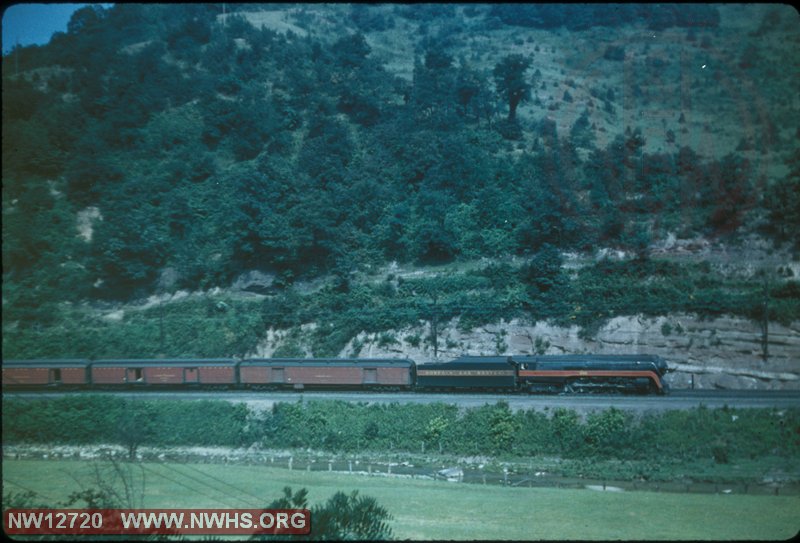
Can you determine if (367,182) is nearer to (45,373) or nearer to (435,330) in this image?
(435,330)

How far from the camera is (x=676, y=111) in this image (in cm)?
5194

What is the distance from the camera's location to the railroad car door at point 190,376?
31.5 m

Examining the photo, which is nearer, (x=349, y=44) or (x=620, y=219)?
(x=620, y=219)

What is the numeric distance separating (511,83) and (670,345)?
1205 inches

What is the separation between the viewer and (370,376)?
2966 centimetres

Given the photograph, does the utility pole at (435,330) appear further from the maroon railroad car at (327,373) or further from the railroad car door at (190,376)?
the railroad car door at (190,376)

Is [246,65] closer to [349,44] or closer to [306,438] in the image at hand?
[349,44]

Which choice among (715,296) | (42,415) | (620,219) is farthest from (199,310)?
(715,296)

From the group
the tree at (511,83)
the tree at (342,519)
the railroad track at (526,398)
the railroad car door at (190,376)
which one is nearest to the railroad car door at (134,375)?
the railroad track at (526,398)

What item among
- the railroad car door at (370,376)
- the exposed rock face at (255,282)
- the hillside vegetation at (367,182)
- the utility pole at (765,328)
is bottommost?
the railroad car door at (370,376)

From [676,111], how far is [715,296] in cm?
2471

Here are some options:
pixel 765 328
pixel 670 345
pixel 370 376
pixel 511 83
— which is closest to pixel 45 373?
pixel 370 376

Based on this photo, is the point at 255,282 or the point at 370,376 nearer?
the point at 370,376

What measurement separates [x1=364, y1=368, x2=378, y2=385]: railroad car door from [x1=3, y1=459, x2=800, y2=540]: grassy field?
7.74 meters
